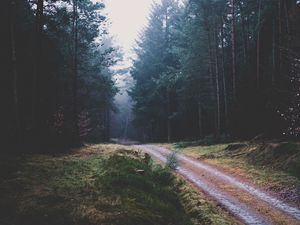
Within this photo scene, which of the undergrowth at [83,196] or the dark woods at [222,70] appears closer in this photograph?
the undergrowth at [83,196]

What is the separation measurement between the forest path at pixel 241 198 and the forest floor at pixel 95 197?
445 mm

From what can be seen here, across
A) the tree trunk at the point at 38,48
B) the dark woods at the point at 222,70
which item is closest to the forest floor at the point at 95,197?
the tree trunk at the point at 38,48

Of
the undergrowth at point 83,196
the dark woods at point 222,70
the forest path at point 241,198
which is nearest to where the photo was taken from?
the undergrowth at point 83,196

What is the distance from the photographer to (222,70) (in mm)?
29656

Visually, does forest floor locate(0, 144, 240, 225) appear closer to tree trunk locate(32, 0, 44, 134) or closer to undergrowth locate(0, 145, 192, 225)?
undergrowth locate(0, 145, 192, 225)

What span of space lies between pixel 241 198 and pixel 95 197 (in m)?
5.13

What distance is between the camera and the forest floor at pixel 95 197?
6266 millimetres

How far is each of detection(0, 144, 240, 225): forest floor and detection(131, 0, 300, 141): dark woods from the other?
7834 mm

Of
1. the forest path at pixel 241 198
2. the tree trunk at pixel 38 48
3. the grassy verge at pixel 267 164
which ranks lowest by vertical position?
the forest path at pixel 241 198

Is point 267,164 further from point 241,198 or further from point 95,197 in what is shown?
point 95,197

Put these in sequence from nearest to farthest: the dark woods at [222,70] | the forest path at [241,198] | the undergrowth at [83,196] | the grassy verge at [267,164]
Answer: the undergrowth at [83,196] → the forest path at [241,198] → the grassy verge at [267,164] → the dark woods at [222,70]

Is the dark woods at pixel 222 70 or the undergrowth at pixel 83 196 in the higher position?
the dark woods at pixel 222 70

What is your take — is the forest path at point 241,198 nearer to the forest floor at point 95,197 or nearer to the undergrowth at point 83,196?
the forest floor at point 95,197

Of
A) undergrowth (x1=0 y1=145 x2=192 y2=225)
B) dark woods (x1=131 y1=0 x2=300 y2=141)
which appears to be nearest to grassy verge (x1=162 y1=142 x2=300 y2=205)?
dark woods (x1=131 y1=0 x2=300 y2=141)
